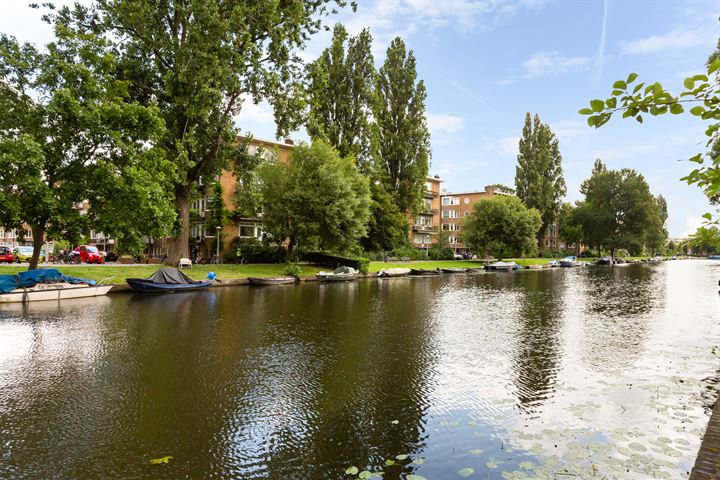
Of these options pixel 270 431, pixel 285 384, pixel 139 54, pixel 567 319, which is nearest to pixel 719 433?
pixel 270 431

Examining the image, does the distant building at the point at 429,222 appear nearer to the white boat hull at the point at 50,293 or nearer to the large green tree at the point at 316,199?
the large green tree at the point at 316,199

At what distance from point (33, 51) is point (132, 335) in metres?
22.2

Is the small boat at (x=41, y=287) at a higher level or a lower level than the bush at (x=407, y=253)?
lower

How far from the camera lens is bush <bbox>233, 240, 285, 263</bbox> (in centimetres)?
4681

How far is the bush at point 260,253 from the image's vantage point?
46.8m

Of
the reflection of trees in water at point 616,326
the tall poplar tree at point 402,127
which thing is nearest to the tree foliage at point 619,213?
the tall poplar tree at point 402,127

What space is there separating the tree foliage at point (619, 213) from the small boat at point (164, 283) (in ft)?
281

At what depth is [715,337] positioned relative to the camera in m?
13.6

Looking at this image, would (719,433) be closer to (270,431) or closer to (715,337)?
(270,431)

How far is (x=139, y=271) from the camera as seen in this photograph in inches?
1259

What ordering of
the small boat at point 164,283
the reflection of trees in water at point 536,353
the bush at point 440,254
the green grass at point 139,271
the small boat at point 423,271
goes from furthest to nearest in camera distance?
1. the bush at point 440,254
2. the small boat at point 423,271
3. the green grass at point 139,271
4. the small boat at point 164,283
5. the reflection of trees in water at point 536,353

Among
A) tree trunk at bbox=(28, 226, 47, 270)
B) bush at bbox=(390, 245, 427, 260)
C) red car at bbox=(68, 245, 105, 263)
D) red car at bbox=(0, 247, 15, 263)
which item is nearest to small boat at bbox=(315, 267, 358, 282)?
tree trunk at bbox=(28, 226, 47, 270)

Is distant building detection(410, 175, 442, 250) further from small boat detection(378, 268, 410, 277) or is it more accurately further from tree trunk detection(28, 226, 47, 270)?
Answer: tree trunk detection(28, 226, 47, 270)

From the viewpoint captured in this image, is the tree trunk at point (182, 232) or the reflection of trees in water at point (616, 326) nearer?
the reflection of trees in water at point (616, 326)
